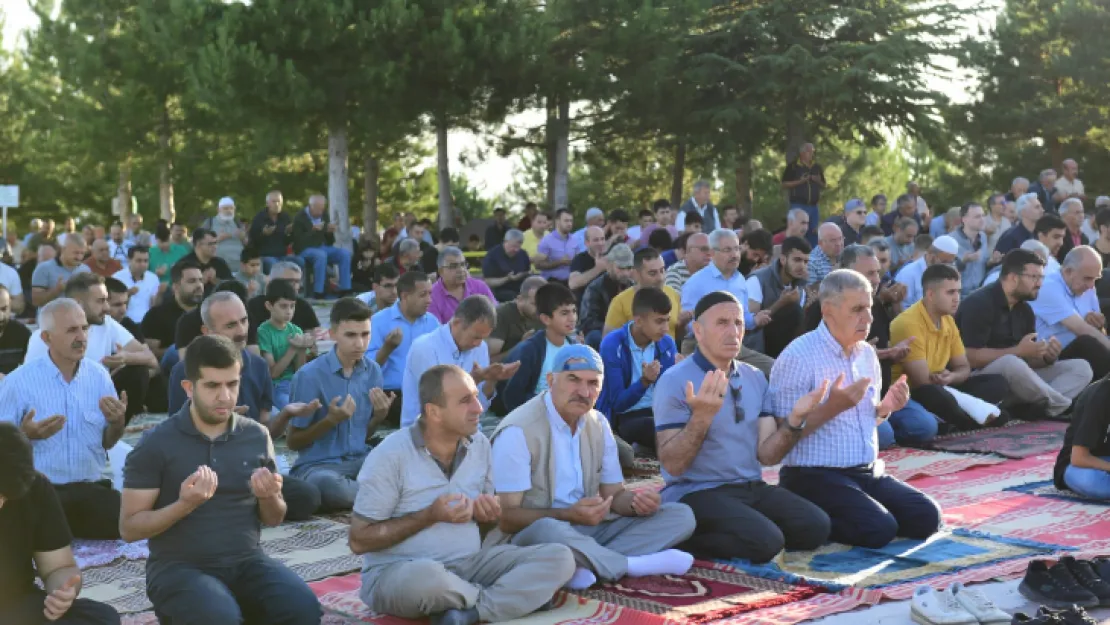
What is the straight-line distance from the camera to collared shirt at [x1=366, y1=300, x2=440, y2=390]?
32.8 ft

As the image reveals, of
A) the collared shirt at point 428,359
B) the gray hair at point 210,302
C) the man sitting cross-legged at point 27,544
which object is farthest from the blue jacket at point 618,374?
the man sitting cross-legged at point 27,544

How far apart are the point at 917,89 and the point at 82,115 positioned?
16862 millimetres

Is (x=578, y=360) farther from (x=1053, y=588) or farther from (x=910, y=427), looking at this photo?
(x=910, y=427)

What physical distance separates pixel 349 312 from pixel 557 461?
2177 millimetres

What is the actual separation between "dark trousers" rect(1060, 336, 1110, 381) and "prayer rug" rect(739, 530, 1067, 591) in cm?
461

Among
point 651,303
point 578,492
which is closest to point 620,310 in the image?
point 651,303

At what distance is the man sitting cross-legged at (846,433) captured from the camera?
6625 mm

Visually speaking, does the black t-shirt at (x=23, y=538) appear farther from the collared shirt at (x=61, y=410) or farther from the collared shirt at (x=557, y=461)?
the collared shirt at (x=61, y=410)

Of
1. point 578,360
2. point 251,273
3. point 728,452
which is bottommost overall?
point 728,452

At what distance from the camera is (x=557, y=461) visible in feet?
20.2

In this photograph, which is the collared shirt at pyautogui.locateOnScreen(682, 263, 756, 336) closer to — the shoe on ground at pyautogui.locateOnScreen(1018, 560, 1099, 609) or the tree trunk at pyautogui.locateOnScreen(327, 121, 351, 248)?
the shoe on ground at pyautogui.locateOnScreen(1018, 560, 1099, 609)

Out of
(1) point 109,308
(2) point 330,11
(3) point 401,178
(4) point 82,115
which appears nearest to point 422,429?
(1) point 109,308

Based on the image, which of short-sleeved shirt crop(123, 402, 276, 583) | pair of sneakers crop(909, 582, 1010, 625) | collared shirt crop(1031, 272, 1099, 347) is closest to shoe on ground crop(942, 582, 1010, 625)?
pair of sneakers crop(909, 582, 1010, 625)

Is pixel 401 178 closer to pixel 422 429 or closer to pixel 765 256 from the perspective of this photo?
pixel 765 256
